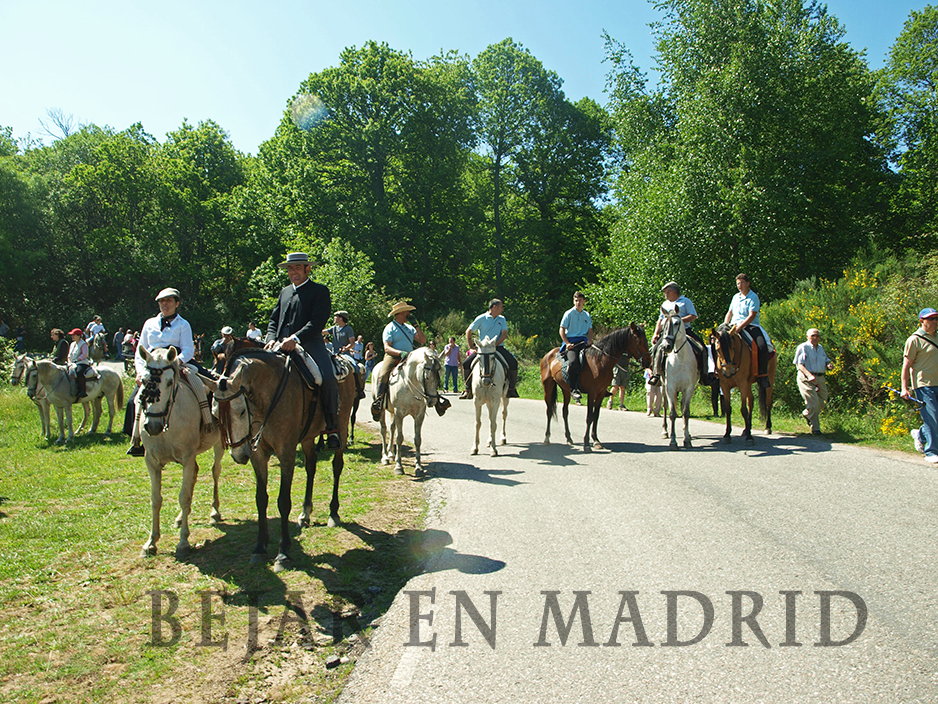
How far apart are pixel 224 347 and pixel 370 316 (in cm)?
2486

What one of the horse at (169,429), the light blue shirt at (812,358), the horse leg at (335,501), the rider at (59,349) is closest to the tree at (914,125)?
the light blue shirt at (812,358)

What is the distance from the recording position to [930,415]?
32.3ft

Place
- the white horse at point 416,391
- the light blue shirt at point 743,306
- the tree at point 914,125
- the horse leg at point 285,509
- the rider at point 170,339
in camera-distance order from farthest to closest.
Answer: the tree at point 914,125, the light blue shirt at point 743,306, the white horse at point 416,391, the rider at point 170,339, the horse leg at point 285,509

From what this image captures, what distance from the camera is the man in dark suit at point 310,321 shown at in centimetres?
699

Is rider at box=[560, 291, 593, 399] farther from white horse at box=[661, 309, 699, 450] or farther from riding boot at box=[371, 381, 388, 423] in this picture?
riding boot at box=[371, 381, 388, 423]

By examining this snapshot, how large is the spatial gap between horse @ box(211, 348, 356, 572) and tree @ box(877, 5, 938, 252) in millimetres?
29355

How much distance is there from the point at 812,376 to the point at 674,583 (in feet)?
31.2

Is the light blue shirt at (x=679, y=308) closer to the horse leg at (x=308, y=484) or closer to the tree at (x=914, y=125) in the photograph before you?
the horse leg at (x=308, y=484)

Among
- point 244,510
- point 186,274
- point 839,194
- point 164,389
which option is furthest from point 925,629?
point 186,274

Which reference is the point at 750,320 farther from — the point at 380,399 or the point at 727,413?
the point at 380,399

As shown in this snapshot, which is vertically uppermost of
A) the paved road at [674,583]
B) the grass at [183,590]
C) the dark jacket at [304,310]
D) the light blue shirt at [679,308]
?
the light blue shirt at [679,308]

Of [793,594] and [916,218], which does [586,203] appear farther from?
[793,594]

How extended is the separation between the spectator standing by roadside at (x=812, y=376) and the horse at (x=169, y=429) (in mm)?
11312

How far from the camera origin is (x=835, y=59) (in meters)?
26.9
